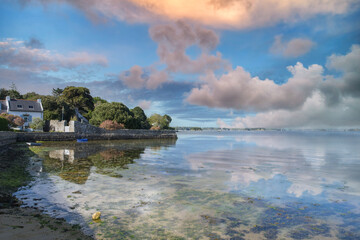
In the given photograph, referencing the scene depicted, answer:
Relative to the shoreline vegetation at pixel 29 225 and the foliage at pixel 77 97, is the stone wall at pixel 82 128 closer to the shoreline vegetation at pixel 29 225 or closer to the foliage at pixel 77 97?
the foliage at pixel 77 97

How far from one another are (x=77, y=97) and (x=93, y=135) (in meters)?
41.8

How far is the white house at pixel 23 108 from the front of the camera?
69.0 m

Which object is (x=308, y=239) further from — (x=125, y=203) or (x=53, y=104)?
(x=53, y=104)

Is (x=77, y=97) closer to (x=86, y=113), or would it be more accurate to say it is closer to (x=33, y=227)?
(x=86, y=113)

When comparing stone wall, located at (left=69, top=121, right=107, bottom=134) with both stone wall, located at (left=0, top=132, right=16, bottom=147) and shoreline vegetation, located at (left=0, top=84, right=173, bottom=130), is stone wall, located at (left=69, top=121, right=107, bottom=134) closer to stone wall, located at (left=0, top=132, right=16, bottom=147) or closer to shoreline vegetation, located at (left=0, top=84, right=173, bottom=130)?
shoreline vegetation, located at (left=0, top=84, right=173, bottom=130)

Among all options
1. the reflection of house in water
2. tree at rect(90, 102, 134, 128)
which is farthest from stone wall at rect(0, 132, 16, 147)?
tree at rect(90, 102, 134, 128)

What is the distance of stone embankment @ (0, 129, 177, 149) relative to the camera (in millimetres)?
41131

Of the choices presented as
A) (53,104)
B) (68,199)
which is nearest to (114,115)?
(53,104)

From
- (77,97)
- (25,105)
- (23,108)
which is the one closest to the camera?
(23,108)

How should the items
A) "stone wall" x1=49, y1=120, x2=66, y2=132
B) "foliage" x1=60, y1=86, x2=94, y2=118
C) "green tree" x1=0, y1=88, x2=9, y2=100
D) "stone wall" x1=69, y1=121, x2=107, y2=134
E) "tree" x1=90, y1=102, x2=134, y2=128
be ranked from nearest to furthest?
"stone wall" x1=69, y1=121, x2=107, y2=134, "stone wall" x1=49, y1=120, x2=66, y2=132, "tree" x1=90, y1=102, x2=134, y2=128, "green tree" x1=0, y1=88, x2=9, y2=100, "foliage" x1=60, y1=86, x2=94, y2=118

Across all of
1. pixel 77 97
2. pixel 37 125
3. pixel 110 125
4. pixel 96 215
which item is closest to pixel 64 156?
pixel 96 215

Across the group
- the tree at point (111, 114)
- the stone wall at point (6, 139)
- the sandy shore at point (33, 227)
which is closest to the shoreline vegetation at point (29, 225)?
the sandy shore at point (33, 227)

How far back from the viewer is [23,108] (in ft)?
232

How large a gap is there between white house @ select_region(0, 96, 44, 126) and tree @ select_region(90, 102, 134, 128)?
16.2 meters
